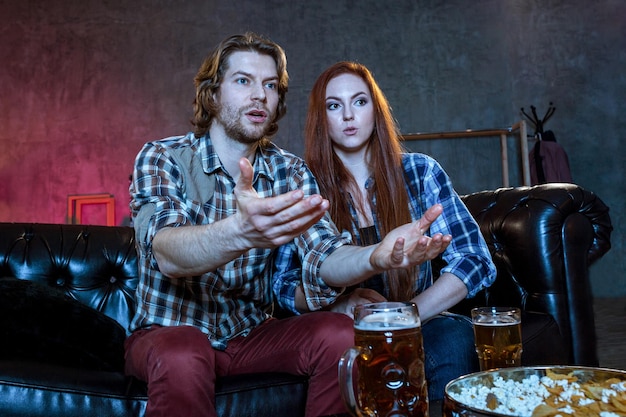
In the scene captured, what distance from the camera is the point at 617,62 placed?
5879 mm

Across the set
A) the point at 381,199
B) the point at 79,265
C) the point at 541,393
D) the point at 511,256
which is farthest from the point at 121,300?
the point at 541,393

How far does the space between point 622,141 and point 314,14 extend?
11.0 feet

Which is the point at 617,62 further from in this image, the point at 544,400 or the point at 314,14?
the point at 544,400

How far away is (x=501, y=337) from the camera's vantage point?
1.10 meters

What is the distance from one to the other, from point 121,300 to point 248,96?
90 cm

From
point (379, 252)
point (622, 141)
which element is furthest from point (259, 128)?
point (622, 141)

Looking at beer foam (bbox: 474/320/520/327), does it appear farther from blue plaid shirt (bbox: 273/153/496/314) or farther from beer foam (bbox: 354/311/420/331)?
blue plaid shirt (bbox: 273/153/496/314)

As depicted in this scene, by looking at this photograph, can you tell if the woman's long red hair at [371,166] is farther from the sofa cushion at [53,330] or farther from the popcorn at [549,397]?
the popcorn at [549,397]

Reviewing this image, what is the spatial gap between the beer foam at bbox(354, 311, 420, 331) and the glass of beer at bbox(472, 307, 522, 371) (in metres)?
0.43

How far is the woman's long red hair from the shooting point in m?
1.80

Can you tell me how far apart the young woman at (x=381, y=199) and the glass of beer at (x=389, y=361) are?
2.76 ft

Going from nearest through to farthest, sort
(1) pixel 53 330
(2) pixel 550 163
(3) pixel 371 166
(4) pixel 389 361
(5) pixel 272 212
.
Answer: (4) pixel 389 361, (5) pixel 272 212, (1) pixel 53 330, (3) pixel 371 166, (2) pixel 550 163

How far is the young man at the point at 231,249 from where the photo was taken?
3.58 ft

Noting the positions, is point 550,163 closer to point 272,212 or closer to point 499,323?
point 499,323
